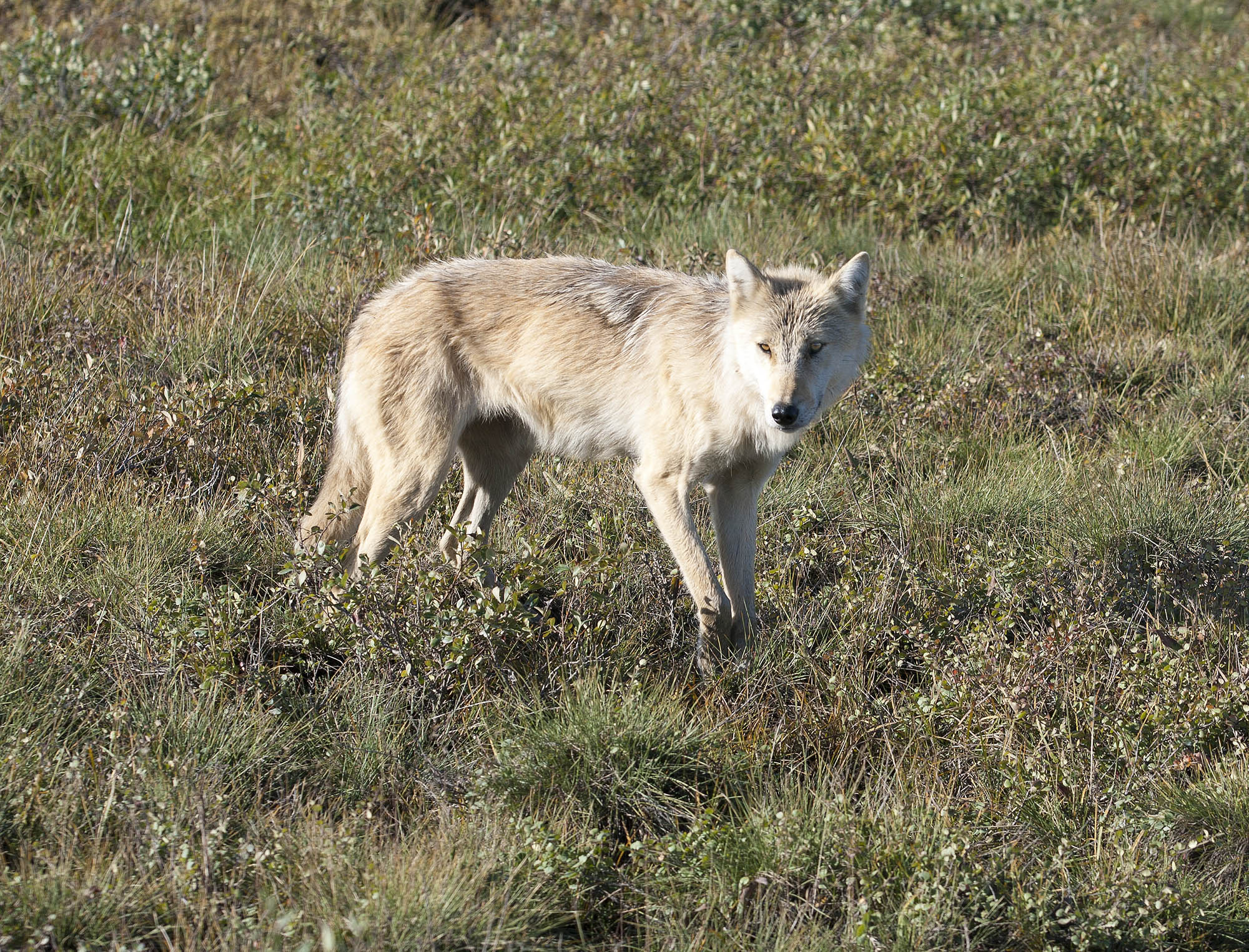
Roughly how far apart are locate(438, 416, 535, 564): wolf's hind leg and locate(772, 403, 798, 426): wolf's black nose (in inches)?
57.9

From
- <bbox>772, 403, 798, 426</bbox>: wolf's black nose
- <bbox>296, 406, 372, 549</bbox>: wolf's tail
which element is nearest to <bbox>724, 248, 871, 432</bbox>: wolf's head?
<bbox>772, 403, 798, 426</bbox>: wolf's black nose

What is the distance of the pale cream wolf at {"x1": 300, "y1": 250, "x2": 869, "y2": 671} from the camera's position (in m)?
4.62

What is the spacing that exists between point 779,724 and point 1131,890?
1295mm

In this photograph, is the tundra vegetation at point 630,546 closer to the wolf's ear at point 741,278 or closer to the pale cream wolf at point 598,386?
the pale cream wolf at point 598,386

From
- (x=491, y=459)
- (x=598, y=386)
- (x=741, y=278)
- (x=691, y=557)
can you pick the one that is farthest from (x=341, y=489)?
(x=741, y=278)

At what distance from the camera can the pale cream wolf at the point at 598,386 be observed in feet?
15.1

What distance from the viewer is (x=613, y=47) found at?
9812 mm

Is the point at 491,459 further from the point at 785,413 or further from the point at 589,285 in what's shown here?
the point at 785,413

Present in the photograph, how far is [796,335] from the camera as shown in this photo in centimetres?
448

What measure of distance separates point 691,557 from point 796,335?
3.20ft

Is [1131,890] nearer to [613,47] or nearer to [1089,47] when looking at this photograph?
[613,47]

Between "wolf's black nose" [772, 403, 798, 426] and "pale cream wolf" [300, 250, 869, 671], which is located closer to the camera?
"wolf's black nose" [772, 403, 798, 426]

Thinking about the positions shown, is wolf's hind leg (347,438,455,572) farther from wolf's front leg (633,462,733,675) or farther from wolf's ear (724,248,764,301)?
wolf's ear (724,248,764,301)

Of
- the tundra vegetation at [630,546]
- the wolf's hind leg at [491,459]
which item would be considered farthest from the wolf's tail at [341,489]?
the wolf's hind leg at [491,459]
